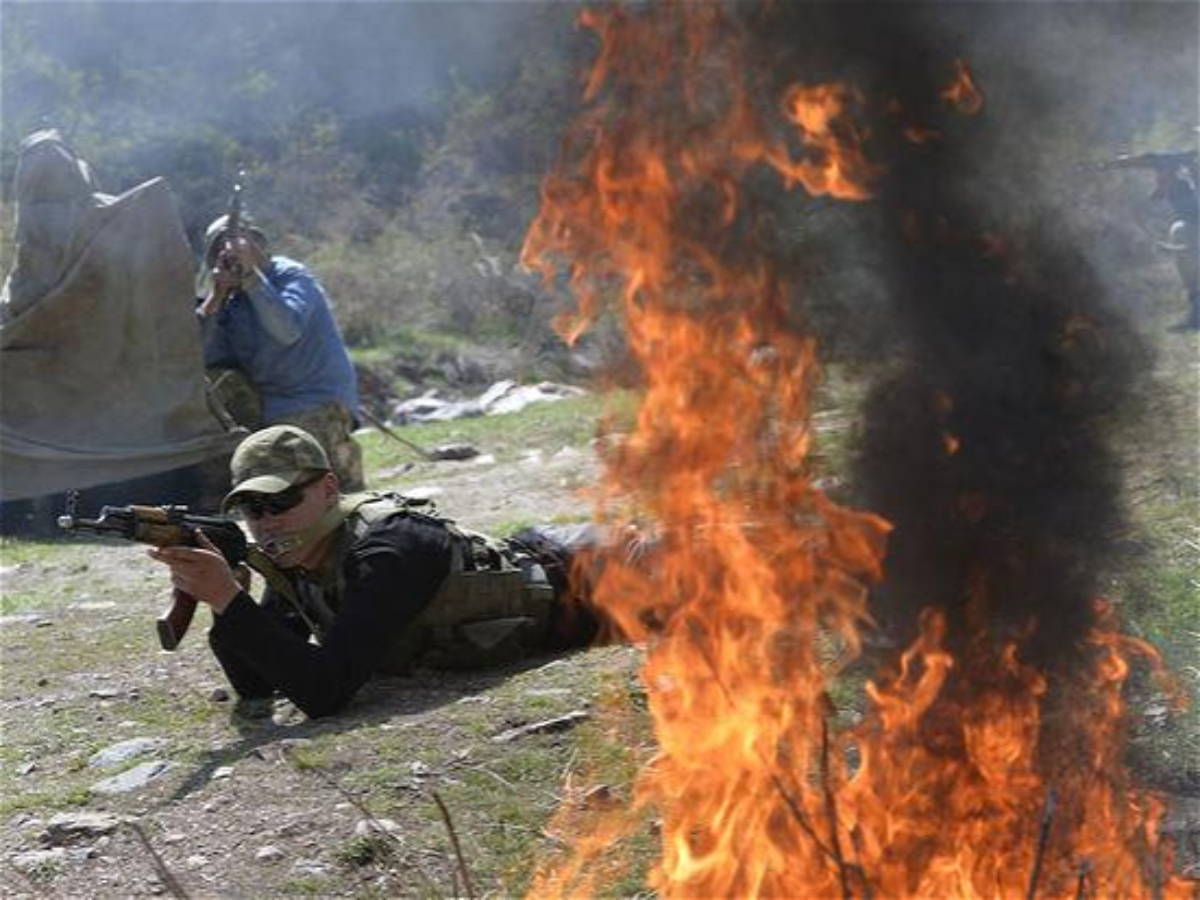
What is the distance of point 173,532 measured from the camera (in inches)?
169

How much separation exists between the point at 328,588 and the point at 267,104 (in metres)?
16.8

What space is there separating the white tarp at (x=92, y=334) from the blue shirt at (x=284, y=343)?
0.64ft

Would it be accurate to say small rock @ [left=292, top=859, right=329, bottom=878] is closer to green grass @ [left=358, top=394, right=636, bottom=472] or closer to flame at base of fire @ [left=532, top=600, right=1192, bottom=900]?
flame at base of fire @ [left=532, top=600, right=1192, bottom=900]

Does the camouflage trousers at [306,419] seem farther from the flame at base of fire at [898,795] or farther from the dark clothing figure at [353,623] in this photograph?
the flame at base of fire at [898,795]

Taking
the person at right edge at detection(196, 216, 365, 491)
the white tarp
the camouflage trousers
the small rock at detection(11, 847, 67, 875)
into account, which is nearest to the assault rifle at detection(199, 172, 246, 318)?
the person at right edge at detection(196, 216, 365, 491)

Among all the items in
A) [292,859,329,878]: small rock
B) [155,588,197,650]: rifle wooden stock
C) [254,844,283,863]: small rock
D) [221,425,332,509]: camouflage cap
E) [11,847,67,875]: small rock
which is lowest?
[11,847,67,875]: small rock

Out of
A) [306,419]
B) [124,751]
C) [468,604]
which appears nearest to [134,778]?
[124,751]

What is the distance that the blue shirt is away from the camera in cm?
840

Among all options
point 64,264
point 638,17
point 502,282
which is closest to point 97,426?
point 64,264

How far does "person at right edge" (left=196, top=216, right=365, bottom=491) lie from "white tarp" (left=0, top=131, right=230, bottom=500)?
18 centimetres

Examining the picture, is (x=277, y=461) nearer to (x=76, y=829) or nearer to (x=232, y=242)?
(x=76, y=829)

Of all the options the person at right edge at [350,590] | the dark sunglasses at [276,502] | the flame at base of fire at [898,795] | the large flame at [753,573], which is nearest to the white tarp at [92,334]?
the person at right edge at [350,590]

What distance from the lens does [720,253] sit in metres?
3.76

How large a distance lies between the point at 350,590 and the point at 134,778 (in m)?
0.70
